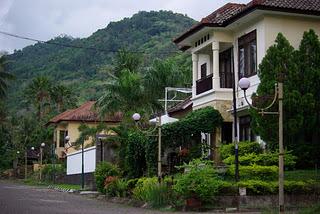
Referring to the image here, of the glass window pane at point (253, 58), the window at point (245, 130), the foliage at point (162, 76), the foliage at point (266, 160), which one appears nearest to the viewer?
the foliage at point (266, 160)

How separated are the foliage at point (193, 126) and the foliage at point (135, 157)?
1740 mm

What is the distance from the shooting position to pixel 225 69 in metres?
29.0

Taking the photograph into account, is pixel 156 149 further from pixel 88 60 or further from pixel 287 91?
pixel 88 60

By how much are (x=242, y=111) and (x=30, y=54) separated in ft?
263

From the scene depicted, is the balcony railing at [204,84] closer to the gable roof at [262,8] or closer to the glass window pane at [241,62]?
the glass window pane at [241,62]

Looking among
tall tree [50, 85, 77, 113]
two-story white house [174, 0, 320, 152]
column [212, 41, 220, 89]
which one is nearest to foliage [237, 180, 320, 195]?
two-story white house [174, 0, 320, 152]

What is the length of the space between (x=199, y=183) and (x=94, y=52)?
71.7m

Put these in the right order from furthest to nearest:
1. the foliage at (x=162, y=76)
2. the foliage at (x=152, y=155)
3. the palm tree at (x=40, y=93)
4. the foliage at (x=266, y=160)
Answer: the palm tree at (x=40, y=93) → the foliage at (x=162, y=76) → the foliage at (x=152, y=155) → the foliage at (x=266, y=160)

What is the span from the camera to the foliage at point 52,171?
172 feet

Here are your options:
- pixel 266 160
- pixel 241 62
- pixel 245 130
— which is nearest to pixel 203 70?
pixel 241 62

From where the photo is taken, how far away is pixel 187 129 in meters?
26.4

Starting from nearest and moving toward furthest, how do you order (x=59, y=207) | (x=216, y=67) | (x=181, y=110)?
(x=59, y=207) → (x=216, y=67) → (x=181, y=110)

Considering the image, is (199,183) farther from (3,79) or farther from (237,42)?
(3,79)

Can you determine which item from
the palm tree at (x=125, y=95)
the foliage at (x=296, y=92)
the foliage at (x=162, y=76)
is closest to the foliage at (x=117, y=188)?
the foliage at (x=296, y=92)
